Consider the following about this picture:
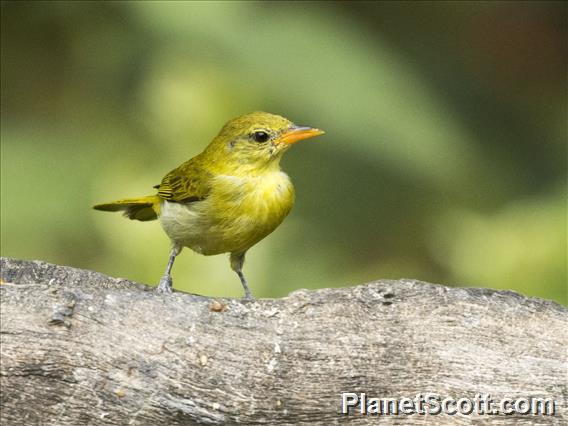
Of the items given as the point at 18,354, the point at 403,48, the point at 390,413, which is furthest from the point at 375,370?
the point at 403,48

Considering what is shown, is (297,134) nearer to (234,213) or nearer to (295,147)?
(234,213)

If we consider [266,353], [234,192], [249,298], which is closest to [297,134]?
[234,192]

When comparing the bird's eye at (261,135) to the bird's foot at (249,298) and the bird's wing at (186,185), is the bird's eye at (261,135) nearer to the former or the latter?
the bird's wing at (186,185)

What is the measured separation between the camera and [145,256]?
20.2ft

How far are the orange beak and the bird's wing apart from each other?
39 centimetres

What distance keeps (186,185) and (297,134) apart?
1.89 feet

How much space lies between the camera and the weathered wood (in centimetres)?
361

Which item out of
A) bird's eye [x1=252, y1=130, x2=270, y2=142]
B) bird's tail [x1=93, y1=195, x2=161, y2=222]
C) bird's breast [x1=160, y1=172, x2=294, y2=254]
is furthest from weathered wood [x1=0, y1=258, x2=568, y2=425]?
bird's tail [x1=93, y1=195, x2=161, y2=222]

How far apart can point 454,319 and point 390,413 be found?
0.41 m

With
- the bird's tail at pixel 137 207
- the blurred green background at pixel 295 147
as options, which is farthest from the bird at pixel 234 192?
the blurred green background at pixel 295 147

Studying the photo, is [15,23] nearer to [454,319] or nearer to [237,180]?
[237,180]

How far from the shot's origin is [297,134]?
199 inches

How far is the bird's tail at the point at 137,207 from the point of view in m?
5.55

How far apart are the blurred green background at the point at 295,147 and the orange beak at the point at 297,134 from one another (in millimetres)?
1212
